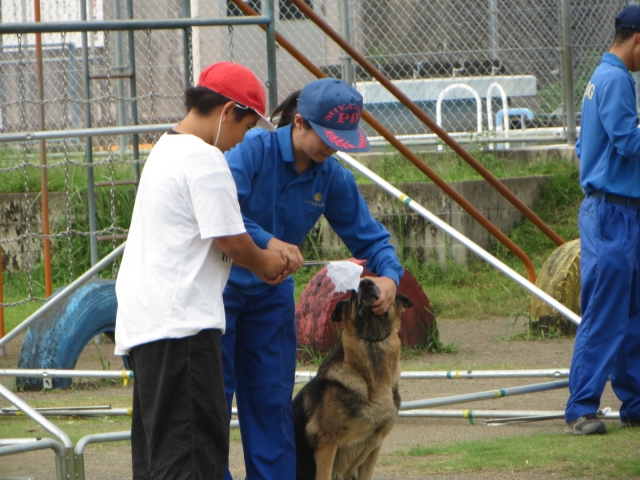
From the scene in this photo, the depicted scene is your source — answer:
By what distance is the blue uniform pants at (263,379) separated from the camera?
3.78 metres

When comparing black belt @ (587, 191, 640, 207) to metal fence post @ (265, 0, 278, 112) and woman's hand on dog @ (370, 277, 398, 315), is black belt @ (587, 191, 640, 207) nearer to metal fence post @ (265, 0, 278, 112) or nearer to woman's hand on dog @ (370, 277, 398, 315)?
woman's hand on dog @ (370, 277, 398, 315)

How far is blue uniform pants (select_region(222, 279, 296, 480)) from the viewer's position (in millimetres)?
3777

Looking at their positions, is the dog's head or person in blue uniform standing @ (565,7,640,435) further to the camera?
person in blue uniform standing @ (565,7,640,435)

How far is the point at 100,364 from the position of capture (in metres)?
7.39

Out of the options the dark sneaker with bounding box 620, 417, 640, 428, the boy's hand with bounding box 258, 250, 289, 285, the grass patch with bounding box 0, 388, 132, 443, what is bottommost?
the grass patch with bounding box 0, 388, 132, 443

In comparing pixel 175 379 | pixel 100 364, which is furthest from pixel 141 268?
pixel 100 364

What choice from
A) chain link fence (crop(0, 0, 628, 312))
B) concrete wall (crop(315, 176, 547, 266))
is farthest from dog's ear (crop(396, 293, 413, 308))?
chain link fence (crop(0, 0, 628, 312))

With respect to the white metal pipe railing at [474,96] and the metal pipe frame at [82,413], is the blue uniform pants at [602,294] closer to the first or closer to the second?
the metal pipe frame at [82,413]

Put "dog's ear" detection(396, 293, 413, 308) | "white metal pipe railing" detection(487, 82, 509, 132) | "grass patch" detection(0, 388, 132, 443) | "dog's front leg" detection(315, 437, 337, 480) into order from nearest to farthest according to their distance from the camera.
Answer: "dog's front leg" detection(315, 437, 337, 480), "dog's ear" detection(396, 293, 413, 308), "grass patch" detection(0, 388, 132, 443), "white metal pipe railing" detection(487, 82, 509, 132)

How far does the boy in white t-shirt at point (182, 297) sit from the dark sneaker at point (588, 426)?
98.6 inches

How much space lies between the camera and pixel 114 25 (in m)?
4.65

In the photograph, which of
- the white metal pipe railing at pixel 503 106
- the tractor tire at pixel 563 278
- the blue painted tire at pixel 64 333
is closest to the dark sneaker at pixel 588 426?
the tractor tire at pixel 563 278

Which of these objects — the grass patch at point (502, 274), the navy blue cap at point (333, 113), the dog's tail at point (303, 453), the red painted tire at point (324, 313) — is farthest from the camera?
the grass patch at point (502, 274)

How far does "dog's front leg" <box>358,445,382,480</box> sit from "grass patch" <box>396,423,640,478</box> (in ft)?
A: 0.97
